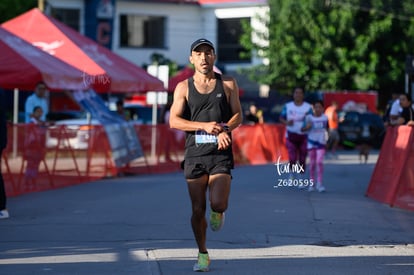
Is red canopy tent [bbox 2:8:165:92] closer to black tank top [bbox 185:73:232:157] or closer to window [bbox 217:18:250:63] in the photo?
black tank top [bbox 185:73:232:157]

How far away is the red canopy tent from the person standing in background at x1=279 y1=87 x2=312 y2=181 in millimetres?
4029

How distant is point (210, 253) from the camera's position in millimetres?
9898

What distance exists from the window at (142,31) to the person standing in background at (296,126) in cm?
3023

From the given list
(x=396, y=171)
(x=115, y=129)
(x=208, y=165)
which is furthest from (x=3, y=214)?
(x=115, y=129)

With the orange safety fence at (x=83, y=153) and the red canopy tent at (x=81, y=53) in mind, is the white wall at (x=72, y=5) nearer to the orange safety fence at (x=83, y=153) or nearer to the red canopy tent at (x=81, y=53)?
the orange safety fence at (x=83, y=153)

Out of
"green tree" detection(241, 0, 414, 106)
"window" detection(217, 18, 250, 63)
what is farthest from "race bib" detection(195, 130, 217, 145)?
"window" detection(217, 18, 250, 63)

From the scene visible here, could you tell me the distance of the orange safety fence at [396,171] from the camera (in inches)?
567

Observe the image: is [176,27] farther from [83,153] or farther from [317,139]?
[317,139]

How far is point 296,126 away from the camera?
17.4 metres

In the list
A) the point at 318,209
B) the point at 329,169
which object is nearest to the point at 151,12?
the point at 329,169

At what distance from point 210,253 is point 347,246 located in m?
1.65

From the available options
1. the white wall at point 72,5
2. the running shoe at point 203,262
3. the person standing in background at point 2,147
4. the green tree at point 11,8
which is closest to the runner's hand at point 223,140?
the running shoe at point 203,262

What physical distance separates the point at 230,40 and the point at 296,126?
31.9m

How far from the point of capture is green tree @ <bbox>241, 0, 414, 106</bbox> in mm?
40844
